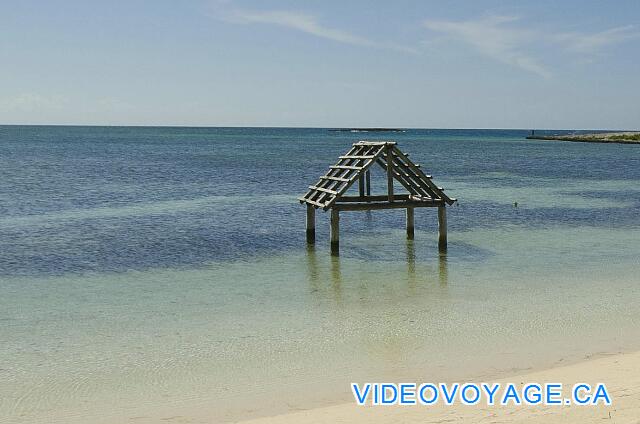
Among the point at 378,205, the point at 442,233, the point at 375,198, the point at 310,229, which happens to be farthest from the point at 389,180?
the point at 310,229

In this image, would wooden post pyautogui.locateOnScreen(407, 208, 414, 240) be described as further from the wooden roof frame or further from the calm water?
the wooden roof frame

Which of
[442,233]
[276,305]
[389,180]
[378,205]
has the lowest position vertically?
[276,305]

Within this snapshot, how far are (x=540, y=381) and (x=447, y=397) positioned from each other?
1.49 m

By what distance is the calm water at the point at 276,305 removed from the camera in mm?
10562

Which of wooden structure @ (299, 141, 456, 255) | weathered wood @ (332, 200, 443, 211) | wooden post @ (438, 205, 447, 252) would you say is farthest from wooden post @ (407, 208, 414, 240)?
weathered wood @ (332, 200, 443, 211)

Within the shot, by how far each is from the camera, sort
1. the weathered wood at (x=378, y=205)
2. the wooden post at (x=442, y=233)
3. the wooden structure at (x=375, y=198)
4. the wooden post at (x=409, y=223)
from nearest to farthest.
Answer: the weathered wood at (x=378, y=205)
the wooden structure at (x=375, y=198)
the wooden post at (x=442, y=233)
the wooden post at (x=409, y=223)

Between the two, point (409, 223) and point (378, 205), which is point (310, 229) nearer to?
point (378, 205)

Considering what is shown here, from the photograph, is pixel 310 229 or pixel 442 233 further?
pixel 310 229

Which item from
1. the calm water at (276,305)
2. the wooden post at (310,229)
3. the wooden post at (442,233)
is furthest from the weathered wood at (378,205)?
the wooden post at (310,229)

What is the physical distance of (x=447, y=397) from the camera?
9859mm

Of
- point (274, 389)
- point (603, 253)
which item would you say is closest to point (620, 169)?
point (603, 253)

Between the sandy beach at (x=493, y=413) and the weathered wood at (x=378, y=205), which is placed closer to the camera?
the sandy beach at (x=493, y=413)

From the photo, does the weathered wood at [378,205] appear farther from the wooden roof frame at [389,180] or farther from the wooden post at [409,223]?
the wooden post at [409,223]

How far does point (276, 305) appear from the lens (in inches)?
611
